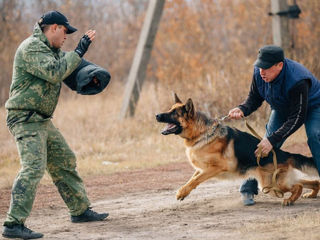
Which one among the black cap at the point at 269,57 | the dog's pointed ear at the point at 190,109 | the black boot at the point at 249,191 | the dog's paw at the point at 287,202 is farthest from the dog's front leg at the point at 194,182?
the black cap at the point at 269,57

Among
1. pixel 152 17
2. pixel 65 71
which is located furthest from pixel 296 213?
pixel 152 17

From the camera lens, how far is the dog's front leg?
625 centimetres

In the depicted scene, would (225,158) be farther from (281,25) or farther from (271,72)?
(281,25)

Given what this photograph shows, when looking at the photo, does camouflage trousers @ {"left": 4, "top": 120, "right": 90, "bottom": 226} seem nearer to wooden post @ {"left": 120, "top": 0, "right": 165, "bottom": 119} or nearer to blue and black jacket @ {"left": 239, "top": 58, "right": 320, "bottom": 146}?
blue and black jacket @ {"left": 239, "top": 58, "right": 320, "bottom": 146}

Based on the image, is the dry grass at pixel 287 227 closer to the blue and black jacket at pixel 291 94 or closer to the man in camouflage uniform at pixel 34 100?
the blue and black jacket at pixel 291 94

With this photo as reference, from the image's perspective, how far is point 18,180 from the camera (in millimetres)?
5312

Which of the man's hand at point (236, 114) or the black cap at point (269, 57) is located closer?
the black cap at point (269, 57)

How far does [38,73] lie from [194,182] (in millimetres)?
2149

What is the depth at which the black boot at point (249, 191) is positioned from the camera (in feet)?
21.3

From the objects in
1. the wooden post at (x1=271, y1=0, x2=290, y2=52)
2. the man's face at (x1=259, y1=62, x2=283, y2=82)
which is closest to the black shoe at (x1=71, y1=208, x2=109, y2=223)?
the man's face at (x1=259, y1=62, x2=283, y2=82)

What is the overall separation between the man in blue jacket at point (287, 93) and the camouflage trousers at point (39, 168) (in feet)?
6.76

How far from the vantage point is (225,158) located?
640 cm

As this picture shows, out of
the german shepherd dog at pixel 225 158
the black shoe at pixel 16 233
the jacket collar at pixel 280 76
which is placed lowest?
the black shoe at pixel 16 233

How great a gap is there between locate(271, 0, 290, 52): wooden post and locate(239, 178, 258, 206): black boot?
7.01 m
